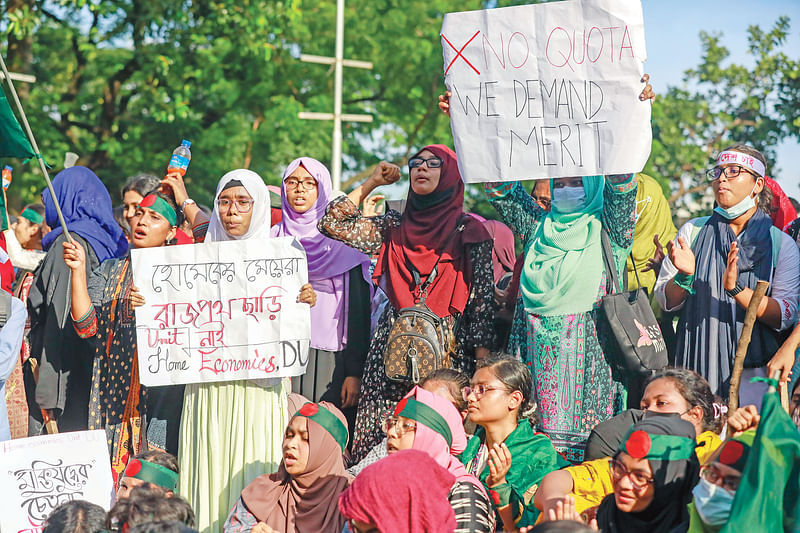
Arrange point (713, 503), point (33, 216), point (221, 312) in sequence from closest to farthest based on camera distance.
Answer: point (713, 503) < point (221, 312) < point (33, 216)

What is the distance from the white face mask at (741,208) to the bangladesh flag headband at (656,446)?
1672 mm

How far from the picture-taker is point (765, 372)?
503 cm

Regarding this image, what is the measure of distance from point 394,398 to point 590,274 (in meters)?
1.19

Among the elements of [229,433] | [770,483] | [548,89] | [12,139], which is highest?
[548,89]

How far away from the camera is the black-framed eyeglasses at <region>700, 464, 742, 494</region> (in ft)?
11.5

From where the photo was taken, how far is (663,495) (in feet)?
12.4

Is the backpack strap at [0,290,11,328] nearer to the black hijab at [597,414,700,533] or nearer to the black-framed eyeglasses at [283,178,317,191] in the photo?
the black-framed eyeglasses at [283,178,317,191]

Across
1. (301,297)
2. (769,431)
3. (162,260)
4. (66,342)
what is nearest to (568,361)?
(301,297)

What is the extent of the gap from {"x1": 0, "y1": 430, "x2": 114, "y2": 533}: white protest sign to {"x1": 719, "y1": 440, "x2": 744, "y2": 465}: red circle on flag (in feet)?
9.62

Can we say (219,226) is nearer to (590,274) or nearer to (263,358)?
(263,358)

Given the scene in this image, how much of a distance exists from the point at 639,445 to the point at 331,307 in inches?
96.5

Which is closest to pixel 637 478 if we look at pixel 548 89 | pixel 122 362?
pixel 548 89

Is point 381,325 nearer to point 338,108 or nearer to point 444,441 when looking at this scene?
point 444,441

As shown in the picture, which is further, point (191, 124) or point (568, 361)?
point (191, 124)
